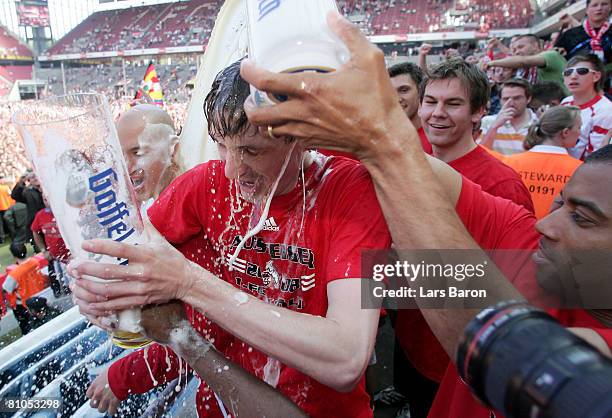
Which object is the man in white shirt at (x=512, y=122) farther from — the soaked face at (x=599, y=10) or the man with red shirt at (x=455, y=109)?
the soaked face at (x=599, y=10)

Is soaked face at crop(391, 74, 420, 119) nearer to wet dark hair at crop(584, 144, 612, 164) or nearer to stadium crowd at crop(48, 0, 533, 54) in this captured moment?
wet dark hair at crop(584, 144, 612, 164)

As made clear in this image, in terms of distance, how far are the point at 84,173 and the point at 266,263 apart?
2.10ft

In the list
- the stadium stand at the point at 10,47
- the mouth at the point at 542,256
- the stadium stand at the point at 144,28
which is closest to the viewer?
the mouth at the point at 542,256

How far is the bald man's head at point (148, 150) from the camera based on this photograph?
226cm

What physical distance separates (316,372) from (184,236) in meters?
0.73

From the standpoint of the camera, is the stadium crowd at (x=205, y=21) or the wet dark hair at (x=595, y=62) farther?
the stadium crowd at (x=205, y=21)

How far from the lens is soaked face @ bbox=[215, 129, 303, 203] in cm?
132

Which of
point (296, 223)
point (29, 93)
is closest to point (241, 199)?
point (296, 223)

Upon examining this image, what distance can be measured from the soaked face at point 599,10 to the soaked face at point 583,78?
163cm

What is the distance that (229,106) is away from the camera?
1296 mm

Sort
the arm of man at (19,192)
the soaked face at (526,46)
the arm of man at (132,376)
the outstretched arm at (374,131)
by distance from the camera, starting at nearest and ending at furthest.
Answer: the outstretched arm at (374,131)
the arm of man at (132,376)
the soaked face at (526,46)
the arm of man at (19,192)

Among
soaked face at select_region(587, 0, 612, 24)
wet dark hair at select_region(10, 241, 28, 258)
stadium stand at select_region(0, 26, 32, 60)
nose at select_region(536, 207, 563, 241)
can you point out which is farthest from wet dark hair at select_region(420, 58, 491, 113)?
stadium stand at select_region(0, 26, 32, 60)

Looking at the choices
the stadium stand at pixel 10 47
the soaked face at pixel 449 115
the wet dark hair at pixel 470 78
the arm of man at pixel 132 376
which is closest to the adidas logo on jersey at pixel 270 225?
the arm of man at pixel 132 376

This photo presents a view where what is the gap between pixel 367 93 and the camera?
915 millimetres
